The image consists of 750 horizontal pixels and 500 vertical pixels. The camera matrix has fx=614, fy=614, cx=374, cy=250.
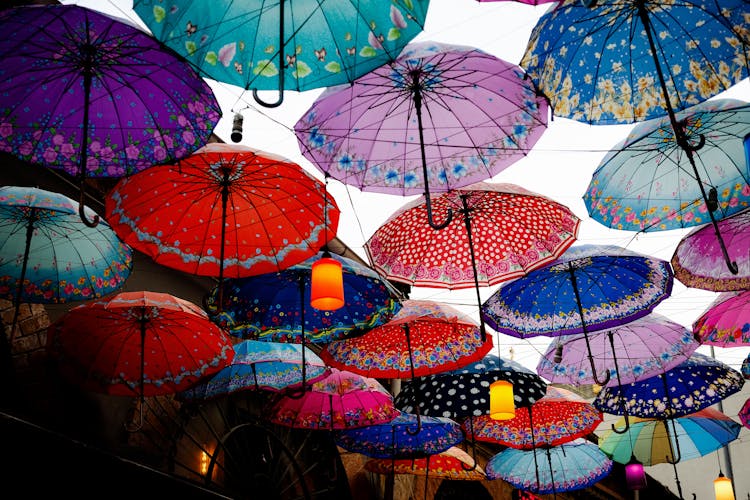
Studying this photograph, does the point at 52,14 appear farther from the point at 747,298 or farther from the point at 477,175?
the point at 747,298

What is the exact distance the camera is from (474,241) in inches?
212

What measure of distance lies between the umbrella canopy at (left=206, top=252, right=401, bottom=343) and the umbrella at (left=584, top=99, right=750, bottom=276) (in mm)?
2063

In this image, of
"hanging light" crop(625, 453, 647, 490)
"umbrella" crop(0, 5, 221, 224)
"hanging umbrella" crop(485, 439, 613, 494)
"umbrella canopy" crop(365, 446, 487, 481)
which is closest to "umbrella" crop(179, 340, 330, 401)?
"umbrella canopy" crop(365, 446, 487, 481)

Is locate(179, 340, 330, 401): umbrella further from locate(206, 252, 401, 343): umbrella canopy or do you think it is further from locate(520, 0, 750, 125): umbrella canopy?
locate(520, 0, 750, 125): umbrella canopy

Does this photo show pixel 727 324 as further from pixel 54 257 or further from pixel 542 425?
pixel 54 257

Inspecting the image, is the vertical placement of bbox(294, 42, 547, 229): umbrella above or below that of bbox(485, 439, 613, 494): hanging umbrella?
above

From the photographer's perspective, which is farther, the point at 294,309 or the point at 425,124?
the point at 294,309

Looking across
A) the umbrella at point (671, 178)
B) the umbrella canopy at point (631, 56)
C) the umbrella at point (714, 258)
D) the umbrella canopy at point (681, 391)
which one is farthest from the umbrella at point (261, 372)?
the umbrella canopy at point (681, 391)

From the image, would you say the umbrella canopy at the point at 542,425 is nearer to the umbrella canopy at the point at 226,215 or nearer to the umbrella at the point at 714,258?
the umbrella at the point at 714,258

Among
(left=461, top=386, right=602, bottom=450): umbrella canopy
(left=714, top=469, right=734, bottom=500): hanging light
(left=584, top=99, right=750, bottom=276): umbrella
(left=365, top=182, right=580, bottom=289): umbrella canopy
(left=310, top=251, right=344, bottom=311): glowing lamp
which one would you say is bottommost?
(left=714, top=469, right=734, bottom=500): hanging light

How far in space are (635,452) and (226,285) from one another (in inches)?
313

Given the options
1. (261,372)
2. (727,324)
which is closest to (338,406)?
(261,372)

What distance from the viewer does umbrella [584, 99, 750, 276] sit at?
15.2 feet

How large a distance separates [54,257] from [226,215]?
5.32 feet
